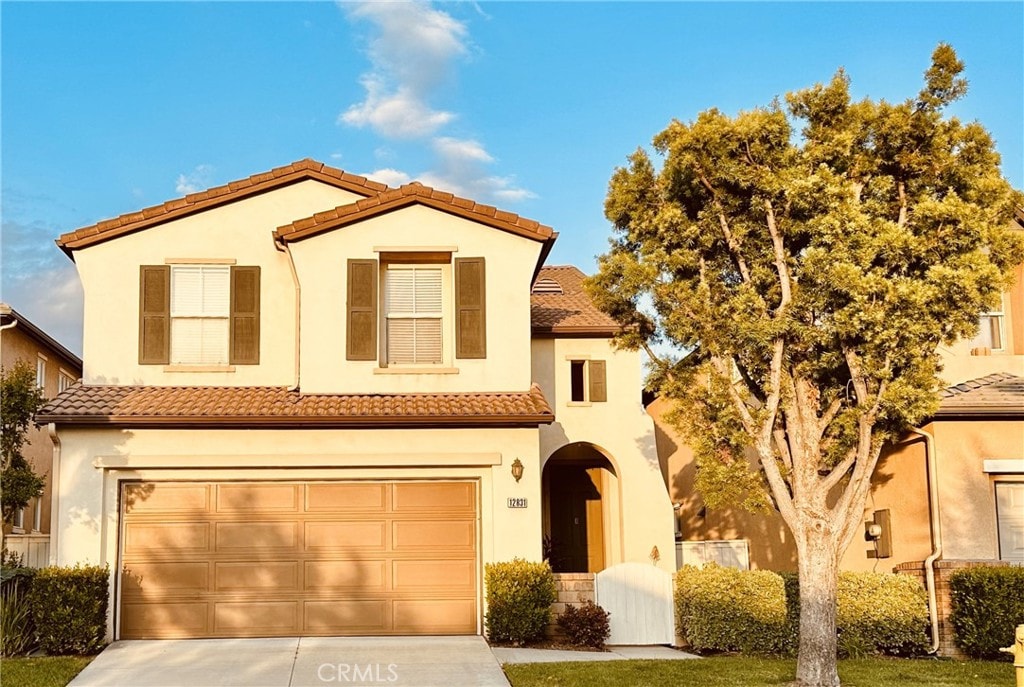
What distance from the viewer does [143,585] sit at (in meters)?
17.4

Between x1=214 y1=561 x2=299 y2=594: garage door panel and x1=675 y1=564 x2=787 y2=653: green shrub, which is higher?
x1=214 y1=561 x2=299 y2=594: garage door panel

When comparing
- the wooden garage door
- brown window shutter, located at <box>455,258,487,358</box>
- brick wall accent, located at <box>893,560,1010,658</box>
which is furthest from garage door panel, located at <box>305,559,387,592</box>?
brick wall accent, located at <box>893,560,1010,658</box>

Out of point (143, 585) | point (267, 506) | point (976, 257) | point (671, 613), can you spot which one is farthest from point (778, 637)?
point (143, 585)

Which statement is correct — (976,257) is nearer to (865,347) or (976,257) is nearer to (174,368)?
(865,347)

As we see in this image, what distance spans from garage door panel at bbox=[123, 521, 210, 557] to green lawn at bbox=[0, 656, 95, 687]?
203 centimetres

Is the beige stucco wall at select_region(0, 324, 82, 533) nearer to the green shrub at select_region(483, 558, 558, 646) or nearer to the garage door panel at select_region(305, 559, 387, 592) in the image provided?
the garage door panel at select_region(305, 559, 387, 592)

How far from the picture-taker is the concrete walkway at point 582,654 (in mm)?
15852

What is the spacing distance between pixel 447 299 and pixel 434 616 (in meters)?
4.98

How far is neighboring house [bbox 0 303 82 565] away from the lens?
24062mm

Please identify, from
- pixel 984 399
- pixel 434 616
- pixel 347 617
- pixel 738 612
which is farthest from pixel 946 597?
pixel 347 617

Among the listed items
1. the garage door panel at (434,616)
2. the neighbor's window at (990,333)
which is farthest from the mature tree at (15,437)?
the neighbor's window at (990,333)

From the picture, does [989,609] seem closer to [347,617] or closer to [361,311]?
[347,617]

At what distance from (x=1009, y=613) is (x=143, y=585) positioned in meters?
12.3

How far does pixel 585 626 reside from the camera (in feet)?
57.1
